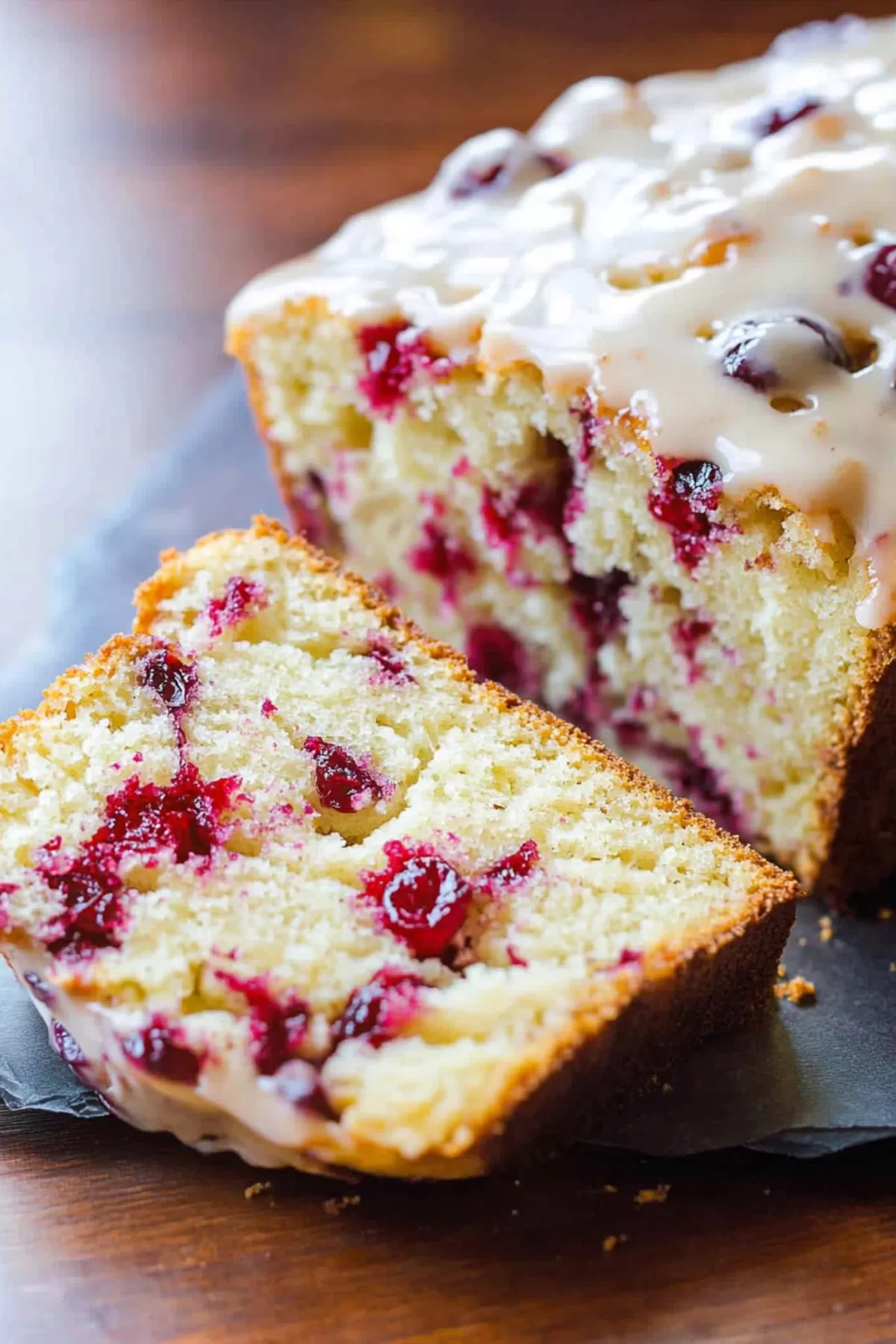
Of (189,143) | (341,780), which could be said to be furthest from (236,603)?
(189,143)

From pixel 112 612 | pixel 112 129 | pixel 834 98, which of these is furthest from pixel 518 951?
pixel 112 129

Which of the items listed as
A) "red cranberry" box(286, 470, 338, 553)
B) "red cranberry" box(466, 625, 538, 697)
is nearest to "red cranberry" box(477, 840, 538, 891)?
"red cranberry" box(466, 625, 538, 697)

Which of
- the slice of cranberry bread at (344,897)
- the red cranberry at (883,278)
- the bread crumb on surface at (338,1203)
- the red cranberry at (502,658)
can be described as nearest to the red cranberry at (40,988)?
the slice of cranberry bread at (344,897)

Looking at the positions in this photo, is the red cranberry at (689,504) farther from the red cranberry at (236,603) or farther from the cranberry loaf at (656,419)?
the red cranberry at (236,603)

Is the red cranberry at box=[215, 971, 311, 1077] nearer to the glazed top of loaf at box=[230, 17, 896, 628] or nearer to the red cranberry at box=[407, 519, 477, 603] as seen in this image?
the glazed top of loaf at box=[230, 17, 896, 628]

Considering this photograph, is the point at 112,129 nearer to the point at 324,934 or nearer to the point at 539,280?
the point at 539,280

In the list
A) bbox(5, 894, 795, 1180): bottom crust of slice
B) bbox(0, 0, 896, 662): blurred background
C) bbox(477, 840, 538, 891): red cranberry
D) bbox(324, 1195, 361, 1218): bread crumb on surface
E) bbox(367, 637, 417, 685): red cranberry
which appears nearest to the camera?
bbox(5, 894, 795, 1180): bottom crust of slice

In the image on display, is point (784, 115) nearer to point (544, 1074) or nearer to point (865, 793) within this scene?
point (865, 793)
